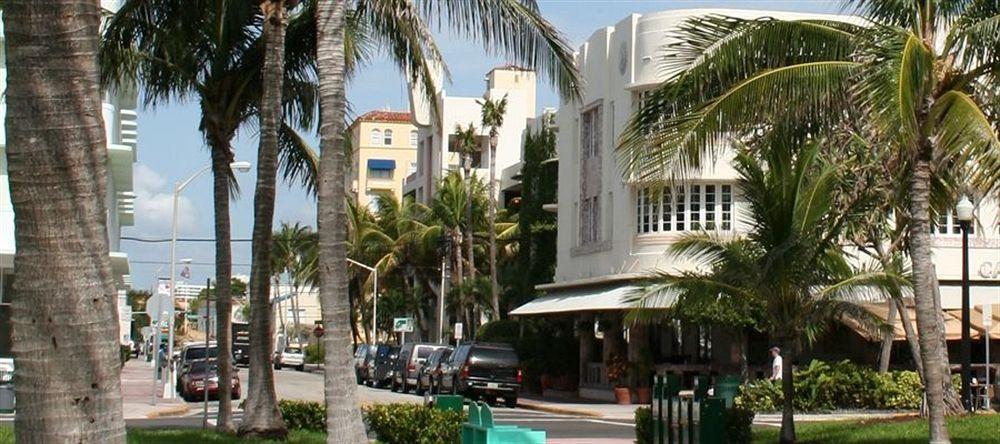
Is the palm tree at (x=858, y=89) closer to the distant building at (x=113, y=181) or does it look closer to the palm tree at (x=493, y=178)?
the distant building at (x=113, y=181)

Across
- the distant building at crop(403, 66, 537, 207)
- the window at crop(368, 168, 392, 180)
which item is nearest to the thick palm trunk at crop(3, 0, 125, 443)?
the distant building at crop(403, 66, 537, 207)

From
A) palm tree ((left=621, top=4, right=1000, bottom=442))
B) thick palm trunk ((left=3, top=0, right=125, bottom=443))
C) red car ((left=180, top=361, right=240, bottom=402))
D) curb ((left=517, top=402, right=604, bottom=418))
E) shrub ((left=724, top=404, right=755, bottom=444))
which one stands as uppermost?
palm tree ((left=621, top=4, right=1000, bottom=442))

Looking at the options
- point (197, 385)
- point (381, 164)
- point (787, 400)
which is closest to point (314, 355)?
point (381, 164)

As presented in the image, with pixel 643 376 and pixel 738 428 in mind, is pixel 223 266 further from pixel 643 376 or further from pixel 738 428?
pixel 643 376

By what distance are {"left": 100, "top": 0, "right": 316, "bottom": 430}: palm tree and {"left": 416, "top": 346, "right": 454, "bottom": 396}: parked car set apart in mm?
23224

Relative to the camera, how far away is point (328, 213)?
15875 millimetres

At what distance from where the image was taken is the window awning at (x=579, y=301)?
41656 mm

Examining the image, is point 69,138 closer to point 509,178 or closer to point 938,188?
point 938,188

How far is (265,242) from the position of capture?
19922 mm

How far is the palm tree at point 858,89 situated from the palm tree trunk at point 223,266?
6.94 metres

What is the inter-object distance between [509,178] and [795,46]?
54814 millimetres

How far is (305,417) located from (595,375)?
25.7 metres

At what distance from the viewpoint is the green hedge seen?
33750 millimetres

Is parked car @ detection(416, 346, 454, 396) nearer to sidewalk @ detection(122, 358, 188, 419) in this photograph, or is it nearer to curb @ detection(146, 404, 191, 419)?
sidewalk @ detection(122, 358, 188, 419)
